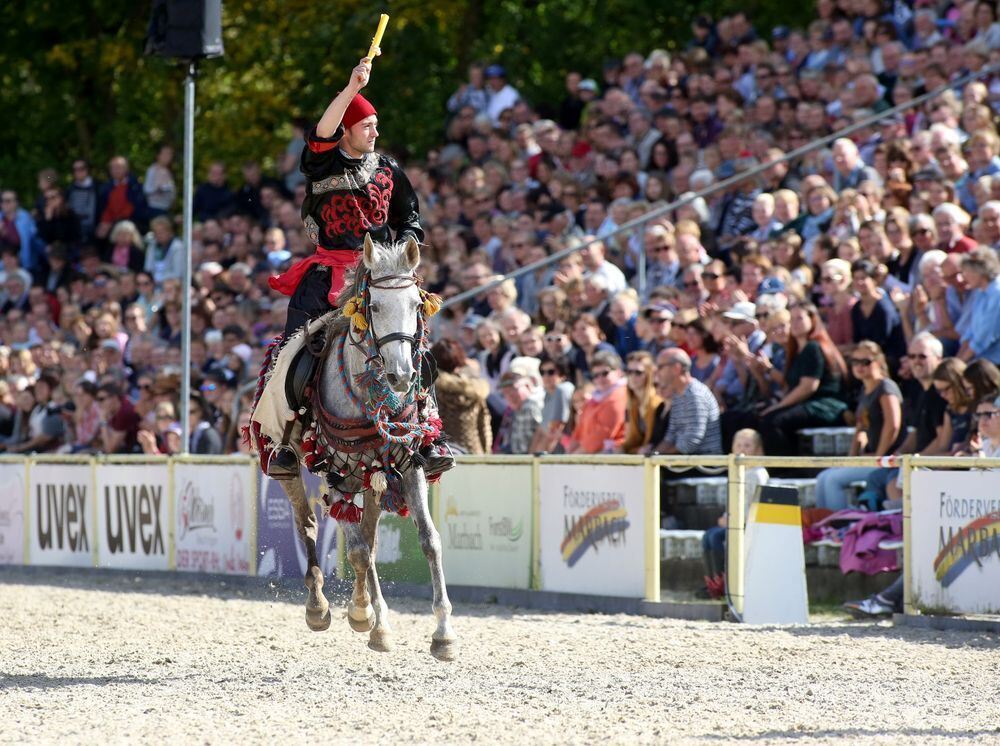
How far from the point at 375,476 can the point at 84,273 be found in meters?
15.2

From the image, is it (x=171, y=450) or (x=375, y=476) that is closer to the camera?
(x=375, y=476)

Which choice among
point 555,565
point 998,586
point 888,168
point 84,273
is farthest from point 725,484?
point 84,273

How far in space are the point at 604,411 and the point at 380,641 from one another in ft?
16.1

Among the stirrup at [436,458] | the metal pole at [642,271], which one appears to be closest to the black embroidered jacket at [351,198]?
the stirrup at [436,458]

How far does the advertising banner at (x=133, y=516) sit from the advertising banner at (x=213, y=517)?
19 centimetres

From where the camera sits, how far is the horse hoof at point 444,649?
9.20m

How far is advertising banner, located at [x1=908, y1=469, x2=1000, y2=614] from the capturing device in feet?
35.4

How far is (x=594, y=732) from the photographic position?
7.52 m

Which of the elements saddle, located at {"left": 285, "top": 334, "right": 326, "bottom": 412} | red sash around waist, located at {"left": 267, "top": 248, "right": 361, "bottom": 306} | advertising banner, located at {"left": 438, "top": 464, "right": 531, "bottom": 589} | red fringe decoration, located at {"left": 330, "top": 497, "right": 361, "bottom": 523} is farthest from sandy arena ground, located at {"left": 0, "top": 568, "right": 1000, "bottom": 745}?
red sash around waist, located at {"left": 267, "top": 248, "right": 361, "bottom": 306}

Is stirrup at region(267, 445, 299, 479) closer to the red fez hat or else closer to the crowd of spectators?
the red fez hat

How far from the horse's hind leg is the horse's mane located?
1380mm

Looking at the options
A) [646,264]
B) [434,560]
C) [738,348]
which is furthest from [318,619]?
[646,264]

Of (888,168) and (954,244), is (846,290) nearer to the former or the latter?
(954,244)

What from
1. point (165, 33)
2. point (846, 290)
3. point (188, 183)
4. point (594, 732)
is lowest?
point (594, 732)
